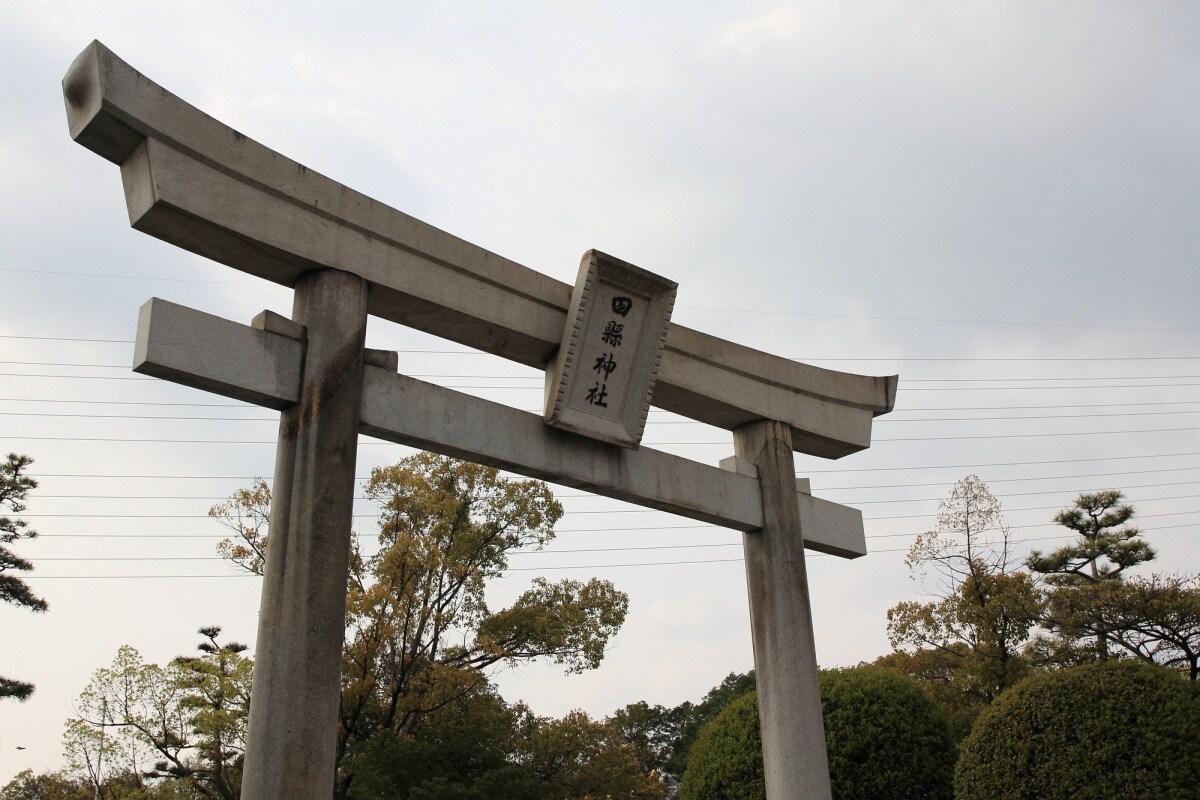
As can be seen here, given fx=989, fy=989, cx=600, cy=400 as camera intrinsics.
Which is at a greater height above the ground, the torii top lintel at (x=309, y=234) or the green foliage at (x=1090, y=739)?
the torii top lintel at (x=309, y=234)

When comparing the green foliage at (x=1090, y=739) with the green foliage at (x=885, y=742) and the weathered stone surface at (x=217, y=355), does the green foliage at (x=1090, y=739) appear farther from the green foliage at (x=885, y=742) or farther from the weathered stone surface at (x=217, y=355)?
the weathered stone surface at (x=217, y=355)

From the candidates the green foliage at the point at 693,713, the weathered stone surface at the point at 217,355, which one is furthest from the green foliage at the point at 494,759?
the green foliage at the point at 693,713

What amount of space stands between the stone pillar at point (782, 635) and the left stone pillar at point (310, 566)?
3500 millimetres

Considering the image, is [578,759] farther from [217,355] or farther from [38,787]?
[38,787]

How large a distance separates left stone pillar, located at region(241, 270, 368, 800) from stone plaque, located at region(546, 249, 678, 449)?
1.57 metres

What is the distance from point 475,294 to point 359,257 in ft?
2.79

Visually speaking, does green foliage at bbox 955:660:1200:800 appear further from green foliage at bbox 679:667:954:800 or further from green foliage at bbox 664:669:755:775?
green foliage at bbox 664:669:755:775

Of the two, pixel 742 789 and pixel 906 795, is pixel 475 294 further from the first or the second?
pixel 906 795

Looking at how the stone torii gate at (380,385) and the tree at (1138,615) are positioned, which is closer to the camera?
the stone torii gate at (380,385)

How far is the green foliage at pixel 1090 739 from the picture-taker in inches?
329

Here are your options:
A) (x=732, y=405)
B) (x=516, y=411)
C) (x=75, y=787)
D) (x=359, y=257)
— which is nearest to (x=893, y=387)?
(x=732, y=405)

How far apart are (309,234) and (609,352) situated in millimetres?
2284

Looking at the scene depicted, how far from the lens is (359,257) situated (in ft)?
19.2

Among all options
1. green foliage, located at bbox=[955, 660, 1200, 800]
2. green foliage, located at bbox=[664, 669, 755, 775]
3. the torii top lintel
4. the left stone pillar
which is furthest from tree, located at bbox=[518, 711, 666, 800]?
green foliage, located at bbox=[664, 669, 755, 775]
